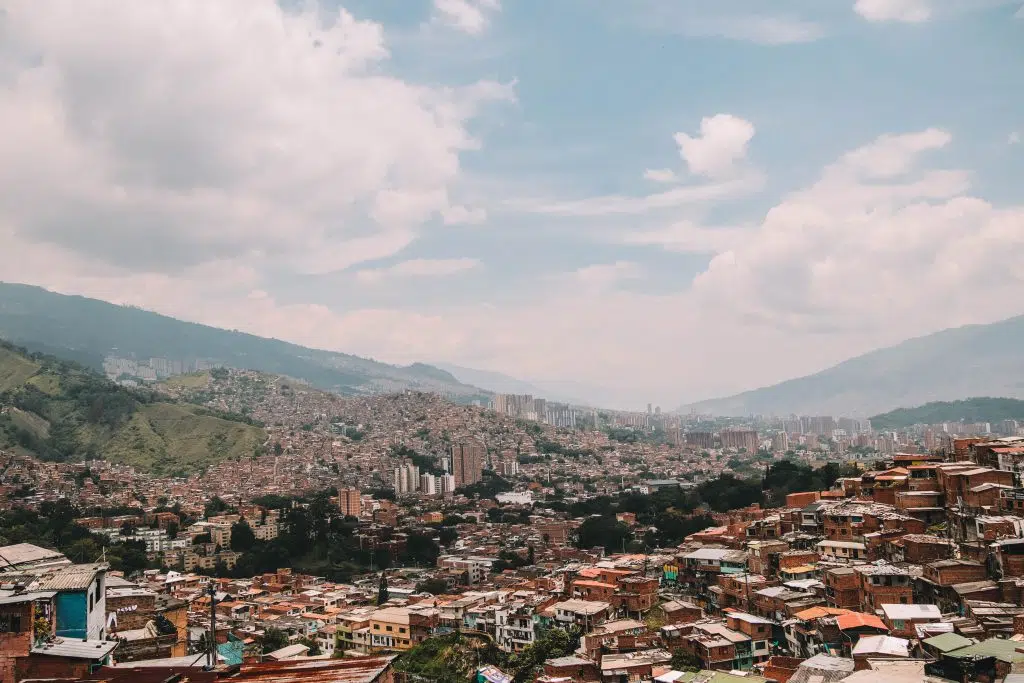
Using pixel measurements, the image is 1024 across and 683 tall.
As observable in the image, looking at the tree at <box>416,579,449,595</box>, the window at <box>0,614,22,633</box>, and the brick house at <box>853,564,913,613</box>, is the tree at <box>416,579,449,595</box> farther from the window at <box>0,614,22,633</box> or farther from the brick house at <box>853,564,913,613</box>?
the window at <box>0,614,22,633</box>

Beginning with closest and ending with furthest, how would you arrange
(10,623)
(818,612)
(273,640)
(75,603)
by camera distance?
(10,623) < (75,603) < (818,612) < (273,640)

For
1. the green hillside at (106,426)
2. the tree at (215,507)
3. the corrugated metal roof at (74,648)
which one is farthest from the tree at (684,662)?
the green hillside at (106,426)

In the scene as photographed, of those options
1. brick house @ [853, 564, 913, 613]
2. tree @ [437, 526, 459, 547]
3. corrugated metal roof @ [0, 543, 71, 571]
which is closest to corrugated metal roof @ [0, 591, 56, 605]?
corrugated metal roof @ [0, 543, 71, 571]

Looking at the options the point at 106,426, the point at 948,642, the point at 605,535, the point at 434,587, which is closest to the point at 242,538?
the point at 434,587

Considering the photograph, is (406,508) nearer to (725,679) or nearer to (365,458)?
(365,458)

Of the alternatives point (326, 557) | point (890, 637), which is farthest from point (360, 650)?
point (326, 557)

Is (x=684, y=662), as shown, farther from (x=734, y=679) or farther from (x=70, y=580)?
(x=70, y=580)

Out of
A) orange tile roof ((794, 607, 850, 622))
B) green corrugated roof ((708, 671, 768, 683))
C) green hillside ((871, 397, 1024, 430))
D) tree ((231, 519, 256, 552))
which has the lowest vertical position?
tree ((231, 519, 256, 552))

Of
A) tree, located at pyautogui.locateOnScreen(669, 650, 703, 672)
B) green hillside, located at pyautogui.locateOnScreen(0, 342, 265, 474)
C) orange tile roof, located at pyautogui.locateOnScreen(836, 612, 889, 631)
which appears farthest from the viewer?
green hillside, located at pyautogui.locateOnScreen(0, 342, 265, 474)
